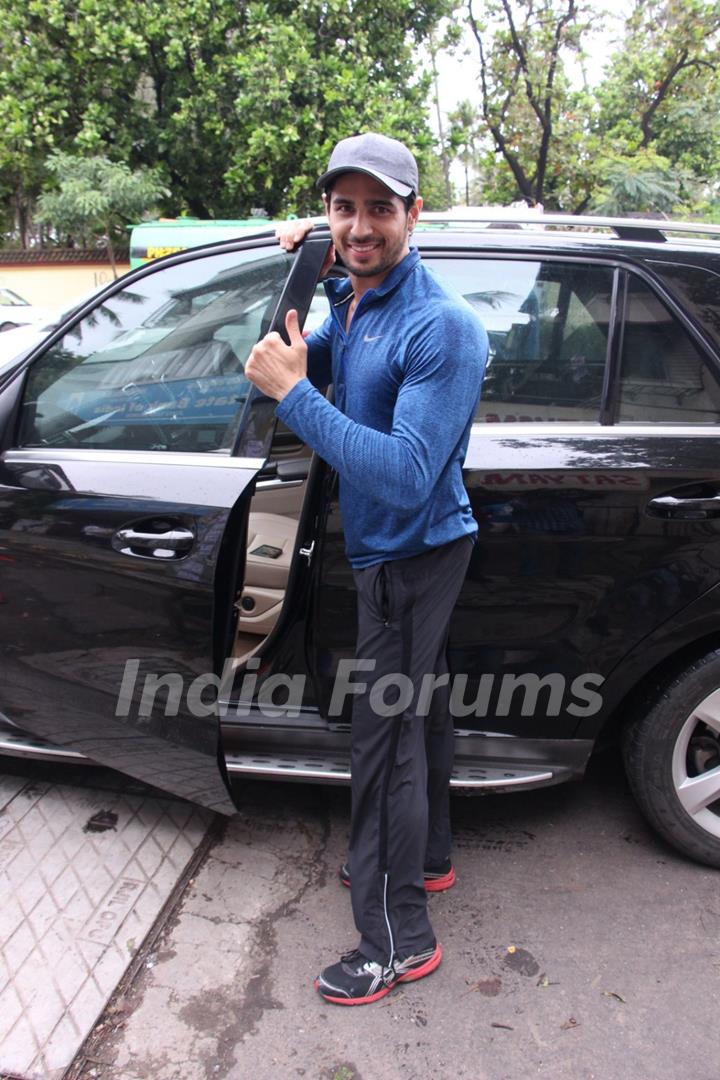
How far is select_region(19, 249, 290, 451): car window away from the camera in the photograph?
2.34 metres

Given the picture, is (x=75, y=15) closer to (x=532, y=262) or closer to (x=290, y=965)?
(x=532, y=262)

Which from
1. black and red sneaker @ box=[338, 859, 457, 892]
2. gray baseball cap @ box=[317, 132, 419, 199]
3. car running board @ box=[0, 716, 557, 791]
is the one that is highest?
gray baseball cap @ box=[317, 132, 419, 199]

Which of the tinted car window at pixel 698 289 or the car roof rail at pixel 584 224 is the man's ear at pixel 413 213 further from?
the tinted car window at pixel 698 289

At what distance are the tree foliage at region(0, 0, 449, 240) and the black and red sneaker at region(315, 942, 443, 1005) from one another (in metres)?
11.9

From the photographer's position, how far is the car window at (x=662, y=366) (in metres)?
2.17

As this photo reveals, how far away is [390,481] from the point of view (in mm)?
1600

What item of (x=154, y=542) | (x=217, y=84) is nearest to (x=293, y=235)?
(x=154, y=542)

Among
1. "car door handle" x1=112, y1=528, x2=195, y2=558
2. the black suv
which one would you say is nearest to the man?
the black suv

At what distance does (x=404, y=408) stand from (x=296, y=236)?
78 cm

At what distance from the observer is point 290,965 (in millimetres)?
2104

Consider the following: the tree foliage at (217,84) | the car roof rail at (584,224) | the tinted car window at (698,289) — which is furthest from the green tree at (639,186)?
the tinted car window at (698,289)

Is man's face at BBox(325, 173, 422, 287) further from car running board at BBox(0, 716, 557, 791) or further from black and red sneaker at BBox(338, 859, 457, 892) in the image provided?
black and red sneaker at BBox(338, 859, 457, 892)

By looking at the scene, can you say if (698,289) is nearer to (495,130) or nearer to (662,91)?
(495,130)

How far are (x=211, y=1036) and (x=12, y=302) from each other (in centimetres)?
1357
